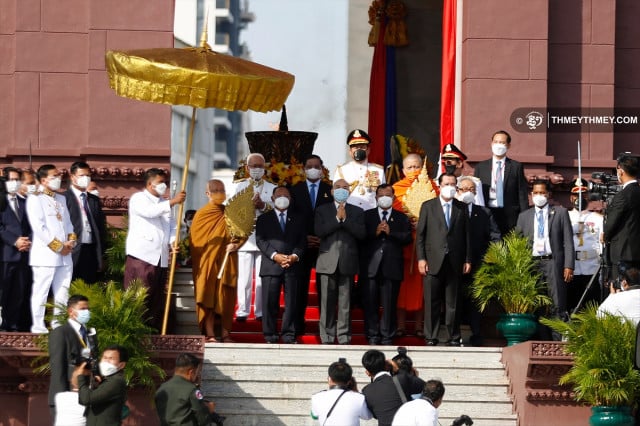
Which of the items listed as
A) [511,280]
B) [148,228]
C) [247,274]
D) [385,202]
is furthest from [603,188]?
[148,228]

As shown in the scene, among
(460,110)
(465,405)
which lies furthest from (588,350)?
(460,110)

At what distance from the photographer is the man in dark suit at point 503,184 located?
1825cm

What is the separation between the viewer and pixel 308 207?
1788 centimetres

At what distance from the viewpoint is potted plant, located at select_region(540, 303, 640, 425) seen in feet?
49.0

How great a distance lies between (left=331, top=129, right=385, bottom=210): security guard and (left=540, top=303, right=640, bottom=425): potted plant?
3.90 m

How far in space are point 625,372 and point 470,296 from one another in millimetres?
2710

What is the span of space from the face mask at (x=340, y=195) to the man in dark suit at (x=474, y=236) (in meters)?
1.37

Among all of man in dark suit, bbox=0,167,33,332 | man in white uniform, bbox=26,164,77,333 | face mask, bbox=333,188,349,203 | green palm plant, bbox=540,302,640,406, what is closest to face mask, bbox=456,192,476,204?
face mask, bbox=333,188,349,203

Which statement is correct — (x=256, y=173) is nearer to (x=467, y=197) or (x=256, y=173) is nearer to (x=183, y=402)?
(x=467, y=197)

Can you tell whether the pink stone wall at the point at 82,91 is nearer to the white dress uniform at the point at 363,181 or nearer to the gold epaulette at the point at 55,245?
the white dress uniform at the point at 363,181

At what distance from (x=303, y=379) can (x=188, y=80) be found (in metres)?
3.20

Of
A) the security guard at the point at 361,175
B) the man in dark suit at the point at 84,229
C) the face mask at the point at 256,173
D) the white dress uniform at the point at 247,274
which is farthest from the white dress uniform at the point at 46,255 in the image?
the security guard at the point at 361,175

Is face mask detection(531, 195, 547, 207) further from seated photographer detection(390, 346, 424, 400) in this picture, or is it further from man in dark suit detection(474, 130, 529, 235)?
seated photographer detection(390, 346, 424, 400)

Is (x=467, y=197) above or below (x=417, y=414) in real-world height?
above
